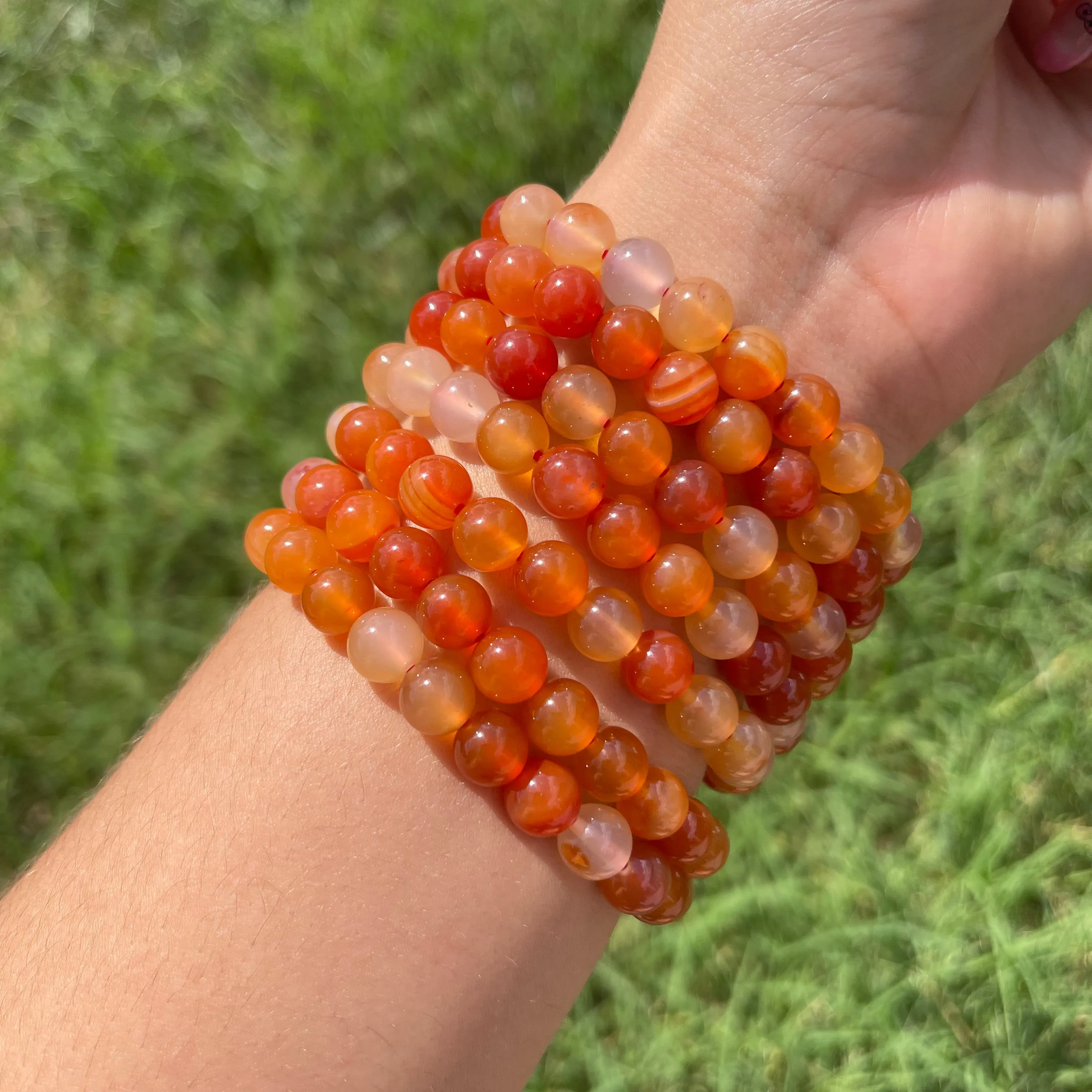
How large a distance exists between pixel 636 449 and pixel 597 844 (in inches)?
18.1

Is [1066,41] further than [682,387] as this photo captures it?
Yes

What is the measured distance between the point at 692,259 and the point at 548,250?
226mm

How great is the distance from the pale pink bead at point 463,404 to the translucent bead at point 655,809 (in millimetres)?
478

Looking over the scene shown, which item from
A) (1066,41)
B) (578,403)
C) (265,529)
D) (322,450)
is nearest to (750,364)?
(578,403)

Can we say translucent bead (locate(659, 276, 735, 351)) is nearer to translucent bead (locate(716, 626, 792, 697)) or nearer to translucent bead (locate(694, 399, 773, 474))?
translucent bead (locate(694, 399, 773, 474))

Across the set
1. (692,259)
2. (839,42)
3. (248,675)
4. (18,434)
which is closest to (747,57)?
(839,42)

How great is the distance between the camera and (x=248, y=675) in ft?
4.43

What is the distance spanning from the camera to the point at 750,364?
4.06ft

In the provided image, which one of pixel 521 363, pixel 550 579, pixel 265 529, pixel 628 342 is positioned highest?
pixel 628 342

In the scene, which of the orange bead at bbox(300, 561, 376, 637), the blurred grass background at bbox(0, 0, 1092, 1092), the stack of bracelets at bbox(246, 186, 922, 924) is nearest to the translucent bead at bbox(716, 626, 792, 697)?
the stack of bracelets at bbox(246, 186, 922, 924)

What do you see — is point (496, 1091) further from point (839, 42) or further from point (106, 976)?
point (839, 42)

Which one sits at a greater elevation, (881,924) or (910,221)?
(910,221)

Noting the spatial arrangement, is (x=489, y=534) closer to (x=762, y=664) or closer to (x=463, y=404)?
(x=463, y=404)

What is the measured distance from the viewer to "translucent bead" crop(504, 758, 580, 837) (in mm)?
1172
